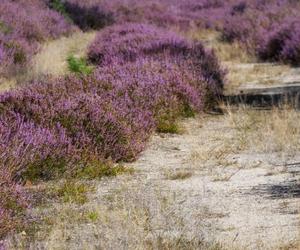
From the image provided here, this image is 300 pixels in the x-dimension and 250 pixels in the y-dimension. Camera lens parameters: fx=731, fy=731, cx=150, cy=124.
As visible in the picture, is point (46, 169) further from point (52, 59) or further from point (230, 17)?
point (230, 17)

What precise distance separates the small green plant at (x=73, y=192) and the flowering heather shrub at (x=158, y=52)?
5438mm

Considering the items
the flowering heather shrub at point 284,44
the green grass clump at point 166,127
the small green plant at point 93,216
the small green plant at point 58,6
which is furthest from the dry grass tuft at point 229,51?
the small green plant at point 93,216

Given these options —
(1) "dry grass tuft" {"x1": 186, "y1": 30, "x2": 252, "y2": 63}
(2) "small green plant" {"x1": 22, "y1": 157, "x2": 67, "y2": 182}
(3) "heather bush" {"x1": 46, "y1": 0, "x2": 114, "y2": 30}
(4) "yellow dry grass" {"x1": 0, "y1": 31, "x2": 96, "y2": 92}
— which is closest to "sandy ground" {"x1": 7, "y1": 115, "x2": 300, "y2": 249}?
(2) "small green plant" {"x1": 22, "y1": 157, "x2": 67, "y2": 182}

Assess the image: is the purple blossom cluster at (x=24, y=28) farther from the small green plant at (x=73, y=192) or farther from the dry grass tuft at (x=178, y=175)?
the small green plant at (x=73, y=192)

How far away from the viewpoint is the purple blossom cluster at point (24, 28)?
1339cm

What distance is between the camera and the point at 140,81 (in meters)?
9.52

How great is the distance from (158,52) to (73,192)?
790cm

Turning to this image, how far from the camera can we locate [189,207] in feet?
18.4

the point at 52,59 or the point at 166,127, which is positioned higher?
the point at 166,127

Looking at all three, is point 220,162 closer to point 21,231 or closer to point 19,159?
point 19,159

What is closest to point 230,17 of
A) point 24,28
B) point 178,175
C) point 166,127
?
point 24,28

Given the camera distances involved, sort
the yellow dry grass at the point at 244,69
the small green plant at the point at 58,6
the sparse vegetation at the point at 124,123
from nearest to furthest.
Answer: the sparse vegetation at the point at 124,123
the yellow dry grass at the point at 244,69
the small green plant at the point at 58,6

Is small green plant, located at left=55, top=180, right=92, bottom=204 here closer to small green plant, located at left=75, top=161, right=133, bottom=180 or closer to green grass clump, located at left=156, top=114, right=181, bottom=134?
small green plant, located at left=75, top=161, right=133, bottom=180

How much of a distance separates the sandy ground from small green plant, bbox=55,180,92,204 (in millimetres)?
Result: 80
